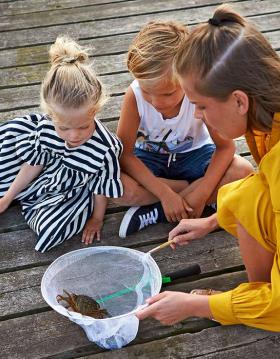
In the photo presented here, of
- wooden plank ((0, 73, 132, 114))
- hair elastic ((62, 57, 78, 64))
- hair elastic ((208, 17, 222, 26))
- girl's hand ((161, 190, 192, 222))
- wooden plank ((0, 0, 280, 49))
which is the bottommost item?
girl's hand ((161, 190, 192, 222))

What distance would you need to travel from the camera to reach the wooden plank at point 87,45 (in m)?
3.43

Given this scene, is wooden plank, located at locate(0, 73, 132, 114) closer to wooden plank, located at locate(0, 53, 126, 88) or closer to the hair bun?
wooden plank, located at locate(0, 53, 126, 88)

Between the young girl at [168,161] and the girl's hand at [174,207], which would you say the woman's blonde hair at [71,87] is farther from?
the girl's hand at [174,207]

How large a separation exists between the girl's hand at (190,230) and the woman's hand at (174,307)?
323 mm

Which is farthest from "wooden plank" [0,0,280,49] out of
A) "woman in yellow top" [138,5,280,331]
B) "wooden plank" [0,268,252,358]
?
"woman in yellow top" [138,5,280,331]

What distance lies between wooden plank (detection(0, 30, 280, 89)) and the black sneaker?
3.52 feet

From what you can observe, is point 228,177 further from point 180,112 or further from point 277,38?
point 277,38

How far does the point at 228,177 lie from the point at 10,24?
6.59 feet

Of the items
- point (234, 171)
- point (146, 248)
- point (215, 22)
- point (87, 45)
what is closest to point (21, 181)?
point (146, 248)

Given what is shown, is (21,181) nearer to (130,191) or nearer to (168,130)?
(130,191)

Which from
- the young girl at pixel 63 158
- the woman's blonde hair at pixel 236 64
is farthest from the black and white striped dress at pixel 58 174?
the woman's blonde hair at pixel 236 64

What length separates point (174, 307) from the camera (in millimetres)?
1781

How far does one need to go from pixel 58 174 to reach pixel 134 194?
0.30 meters

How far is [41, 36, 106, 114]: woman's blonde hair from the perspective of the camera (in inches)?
84.0
